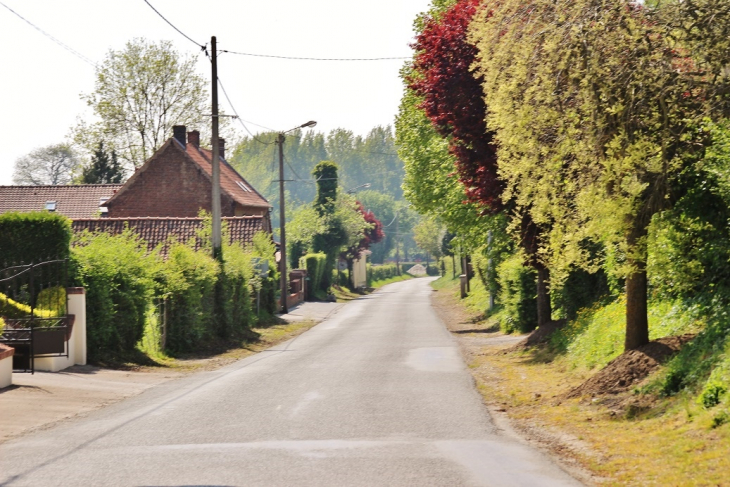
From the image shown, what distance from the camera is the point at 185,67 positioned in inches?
2434

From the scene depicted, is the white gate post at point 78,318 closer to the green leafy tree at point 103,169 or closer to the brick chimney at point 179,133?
the brick chimney at point 179,133

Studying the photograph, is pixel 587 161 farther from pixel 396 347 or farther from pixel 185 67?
pixel 185 67

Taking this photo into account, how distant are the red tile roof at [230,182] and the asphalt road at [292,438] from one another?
33.3 meters

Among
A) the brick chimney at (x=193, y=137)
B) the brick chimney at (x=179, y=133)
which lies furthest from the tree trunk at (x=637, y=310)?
the brick chimney at (x=193, y=137)

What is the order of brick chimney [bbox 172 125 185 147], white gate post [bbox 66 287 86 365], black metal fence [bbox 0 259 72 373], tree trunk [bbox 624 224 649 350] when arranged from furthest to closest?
brick chimney [bbox 172 125 185 147]
white gate post [bbox 66 287 86 365]
black metal fence [bbox 0 259 72 373]
tree trunk [bbox 624 224 649 350]

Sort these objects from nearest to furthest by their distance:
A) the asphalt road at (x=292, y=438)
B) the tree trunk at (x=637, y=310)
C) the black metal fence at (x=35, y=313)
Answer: the asphalt road at (x=292, y=438), the tree trunk at (x=637, y=310), the black metal fence at (x=35, y=313)

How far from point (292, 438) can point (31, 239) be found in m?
11.3

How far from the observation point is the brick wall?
160 ft

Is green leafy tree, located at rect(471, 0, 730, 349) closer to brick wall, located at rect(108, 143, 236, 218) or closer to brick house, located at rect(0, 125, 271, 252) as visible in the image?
brick house, located at rect(0, 125, 271, 252)

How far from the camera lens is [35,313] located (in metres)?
18.4

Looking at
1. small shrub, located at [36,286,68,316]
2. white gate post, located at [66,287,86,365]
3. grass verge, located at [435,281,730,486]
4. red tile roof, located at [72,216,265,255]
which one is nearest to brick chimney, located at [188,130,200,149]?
red tile roof, located at [72,216,265,255]

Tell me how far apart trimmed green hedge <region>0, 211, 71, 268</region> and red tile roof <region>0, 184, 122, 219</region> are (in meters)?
34.7

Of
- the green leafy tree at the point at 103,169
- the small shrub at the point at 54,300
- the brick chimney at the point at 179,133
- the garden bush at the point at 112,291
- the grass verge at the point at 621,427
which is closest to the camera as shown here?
the grass verge at the point at 621,427

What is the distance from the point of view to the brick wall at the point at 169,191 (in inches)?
1923
